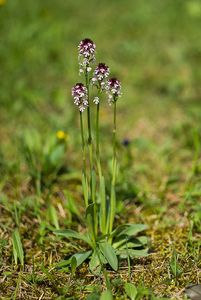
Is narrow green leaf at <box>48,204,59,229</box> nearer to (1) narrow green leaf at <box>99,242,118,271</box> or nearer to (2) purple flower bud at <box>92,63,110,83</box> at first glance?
(1) narrow green leaf at <box>99,242,118,271</box>

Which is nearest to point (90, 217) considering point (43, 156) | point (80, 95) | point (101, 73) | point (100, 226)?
point (100, 226)

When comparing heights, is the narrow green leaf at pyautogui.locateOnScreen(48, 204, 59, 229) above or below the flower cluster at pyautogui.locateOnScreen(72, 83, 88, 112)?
below

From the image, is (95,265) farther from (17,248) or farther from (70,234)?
(17,248)

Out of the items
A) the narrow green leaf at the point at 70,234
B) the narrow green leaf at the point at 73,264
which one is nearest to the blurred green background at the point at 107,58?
the narrow green leaf at the point at 70,234

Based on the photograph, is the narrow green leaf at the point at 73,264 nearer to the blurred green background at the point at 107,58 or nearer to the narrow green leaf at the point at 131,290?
the narrow green leaf at the point at 131,290

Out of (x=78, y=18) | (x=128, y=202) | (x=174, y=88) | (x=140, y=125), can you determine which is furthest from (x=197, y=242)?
(x=78, y=18)

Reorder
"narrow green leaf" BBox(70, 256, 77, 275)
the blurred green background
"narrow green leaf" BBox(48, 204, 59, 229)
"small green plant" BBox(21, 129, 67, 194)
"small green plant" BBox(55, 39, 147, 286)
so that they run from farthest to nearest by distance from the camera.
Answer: the blurred green background → "small green plant" BBox(21, 129, 67, 194) → "narrow green leaf" BBox(48, 204, 59, 229) → "narrow green leaf" BBox(70, 256, 77, 275) → "small green plant" BBox(55, 39, 147, 286)

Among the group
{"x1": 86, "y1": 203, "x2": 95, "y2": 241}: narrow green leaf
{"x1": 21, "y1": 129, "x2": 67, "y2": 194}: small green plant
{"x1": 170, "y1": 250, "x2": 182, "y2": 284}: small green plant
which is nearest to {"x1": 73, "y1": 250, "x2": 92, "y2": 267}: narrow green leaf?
{"x1": 86, "y1": 203, "x2": 95, "y2": 241}: narrow green leaf
